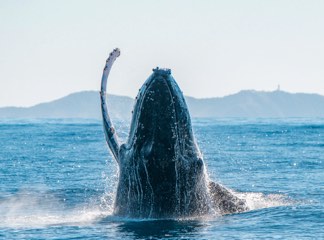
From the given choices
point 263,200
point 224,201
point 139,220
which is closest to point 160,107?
point 139,220

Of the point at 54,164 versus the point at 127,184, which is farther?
the point at 54,164

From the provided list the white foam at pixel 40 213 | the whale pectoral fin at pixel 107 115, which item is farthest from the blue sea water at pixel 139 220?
the whale pectoral fin at pixel 107 115

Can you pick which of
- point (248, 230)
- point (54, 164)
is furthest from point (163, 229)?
point (54, 164)

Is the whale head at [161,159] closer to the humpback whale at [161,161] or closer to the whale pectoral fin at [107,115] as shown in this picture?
the humpback whale at [161,161]

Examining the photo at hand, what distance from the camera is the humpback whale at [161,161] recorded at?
46.8 feet

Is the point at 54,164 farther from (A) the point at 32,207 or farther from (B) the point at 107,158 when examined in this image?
(A) the point at 32,207

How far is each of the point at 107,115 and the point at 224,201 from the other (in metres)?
3.17

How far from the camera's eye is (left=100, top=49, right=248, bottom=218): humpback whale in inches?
561

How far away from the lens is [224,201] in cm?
1648

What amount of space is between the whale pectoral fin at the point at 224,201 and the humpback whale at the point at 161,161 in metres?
0.42

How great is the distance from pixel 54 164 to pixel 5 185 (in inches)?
314

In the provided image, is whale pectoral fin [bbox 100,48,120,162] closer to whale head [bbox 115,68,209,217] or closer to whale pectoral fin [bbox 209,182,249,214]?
whale head [bbox 115,68,209,217]

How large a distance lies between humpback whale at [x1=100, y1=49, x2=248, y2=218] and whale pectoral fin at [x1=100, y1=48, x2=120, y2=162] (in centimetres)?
25

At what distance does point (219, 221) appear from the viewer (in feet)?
50.7
